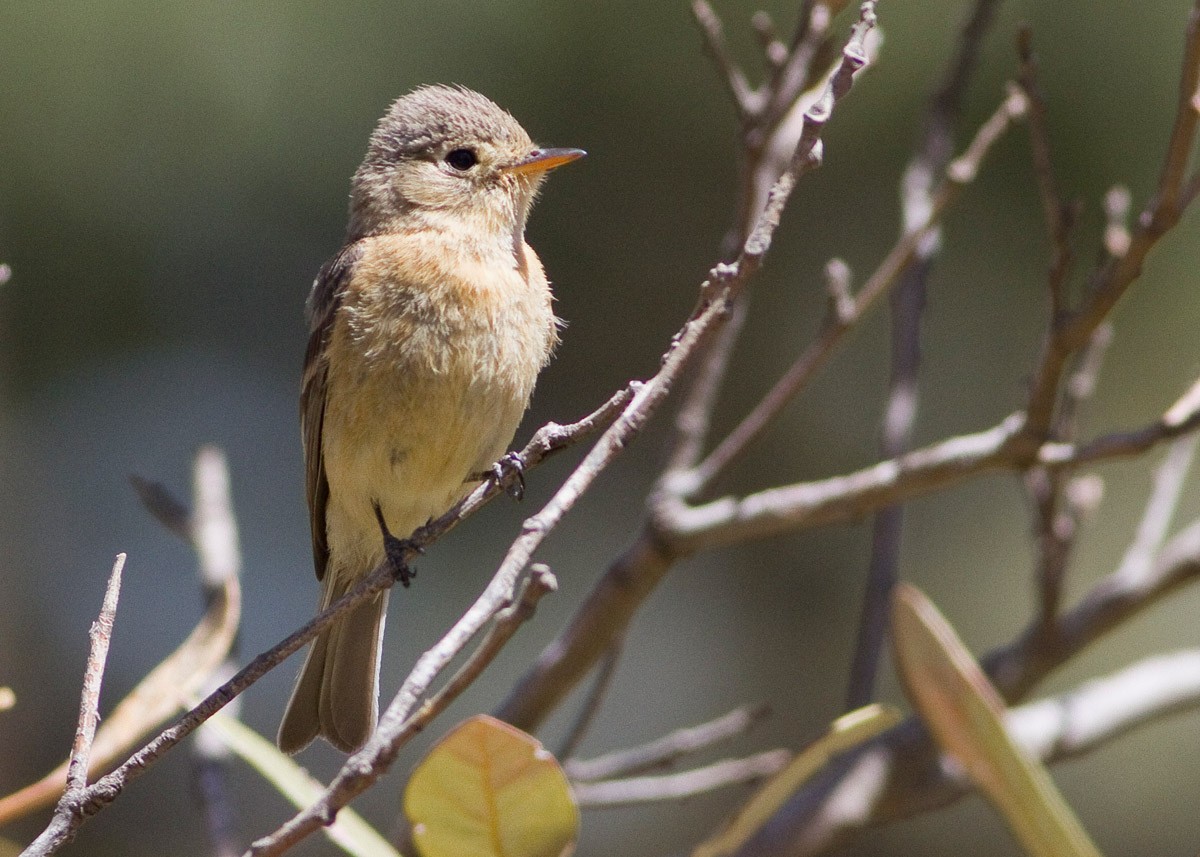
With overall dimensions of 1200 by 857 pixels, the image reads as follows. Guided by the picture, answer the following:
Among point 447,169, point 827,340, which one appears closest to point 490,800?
point 827,340

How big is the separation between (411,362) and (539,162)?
0.80m

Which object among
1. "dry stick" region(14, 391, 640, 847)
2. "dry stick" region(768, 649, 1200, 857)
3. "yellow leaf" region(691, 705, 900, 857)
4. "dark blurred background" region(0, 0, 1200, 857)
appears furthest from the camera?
"dark blurred background" region(0, 0, 1200, 857)

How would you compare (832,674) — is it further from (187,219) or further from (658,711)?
(187,219)

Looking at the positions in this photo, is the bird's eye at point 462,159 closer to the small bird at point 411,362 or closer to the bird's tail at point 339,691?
the small bird at point 411,362

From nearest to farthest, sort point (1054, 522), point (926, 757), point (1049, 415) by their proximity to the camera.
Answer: point (1049, 415)
point (926, 757)
point (1054, 522)

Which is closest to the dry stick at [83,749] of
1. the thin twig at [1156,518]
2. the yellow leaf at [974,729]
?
the yellow leaf at [974,729]

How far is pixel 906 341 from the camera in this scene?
3926 mm

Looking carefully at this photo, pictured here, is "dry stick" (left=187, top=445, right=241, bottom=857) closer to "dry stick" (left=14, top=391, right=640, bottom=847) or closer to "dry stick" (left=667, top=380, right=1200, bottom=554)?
"dry stick" (left=14, top=391, right=640, bottom=847)

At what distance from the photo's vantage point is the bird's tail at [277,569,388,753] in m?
3.79

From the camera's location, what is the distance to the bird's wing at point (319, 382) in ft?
14.0

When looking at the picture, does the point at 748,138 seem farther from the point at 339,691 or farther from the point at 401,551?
the point at 339,691

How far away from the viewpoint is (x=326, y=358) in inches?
166

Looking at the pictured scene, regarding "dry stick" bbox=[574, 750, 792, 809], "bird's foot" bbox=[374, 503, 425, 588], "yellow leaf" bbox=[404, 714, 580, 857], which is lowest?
"dry stick" bbox=[574, 750, 792, 809]

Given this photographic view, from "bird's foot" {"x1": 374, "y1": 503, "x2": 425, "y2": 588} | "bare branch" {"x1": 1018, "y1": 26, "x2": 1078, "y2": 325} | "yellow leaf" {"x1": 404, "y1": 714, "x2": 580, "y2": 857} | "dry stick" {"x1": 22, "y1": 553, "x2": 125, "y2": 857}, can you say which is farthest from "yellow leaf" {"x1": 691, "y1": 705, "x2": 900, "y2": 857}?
"bird's foot" {"x1": 374, "y1": 503, "x2": 425, "y2": 588}
